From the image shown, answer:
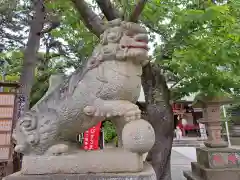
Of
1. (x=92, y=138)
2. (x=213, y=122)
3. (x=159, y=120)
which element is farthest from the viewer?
(x=92, y=138)

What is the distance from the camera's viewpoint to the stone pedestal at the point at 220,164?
16.4 feet

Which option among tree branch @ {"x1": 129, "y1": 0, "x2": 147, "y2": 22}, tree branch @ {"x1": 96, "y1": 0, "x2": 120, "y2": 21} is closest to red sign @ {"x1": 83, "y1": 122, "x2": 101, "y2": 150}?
tree branch @ {"x1": 96, "y1": 0, "x2": 120, "y2": 21}

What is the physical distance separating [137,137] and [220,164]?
400 centimetres

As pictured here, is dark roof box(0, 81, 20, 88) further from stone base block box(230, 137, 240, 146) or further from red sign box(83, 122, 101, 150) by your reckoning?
stone base block box(230, 137, 240, 146)

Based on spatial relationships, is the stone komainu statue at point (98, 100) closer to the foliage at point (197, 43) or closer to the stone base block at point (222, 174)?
the foliage at point (197, 43)

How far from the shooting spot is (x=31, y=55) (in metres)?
3.88

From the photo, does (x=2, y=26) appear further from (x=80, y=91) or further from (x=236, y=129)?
(x=236, y=129)

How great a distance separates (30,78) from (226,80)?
4.01m

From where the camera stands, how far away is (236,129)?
14.2 meters

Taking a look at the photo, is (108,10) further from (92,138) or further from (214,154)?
(92,138)

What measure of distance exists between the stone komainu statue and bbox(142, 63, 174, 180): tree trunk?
2437mm

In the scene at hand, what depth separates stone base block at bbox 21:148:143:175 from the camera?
2055 millimetres

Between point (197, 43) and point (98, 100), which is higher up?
point (197, 43)

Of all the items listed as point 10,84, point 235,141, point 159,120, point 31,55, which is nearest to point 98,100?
point 31,55
